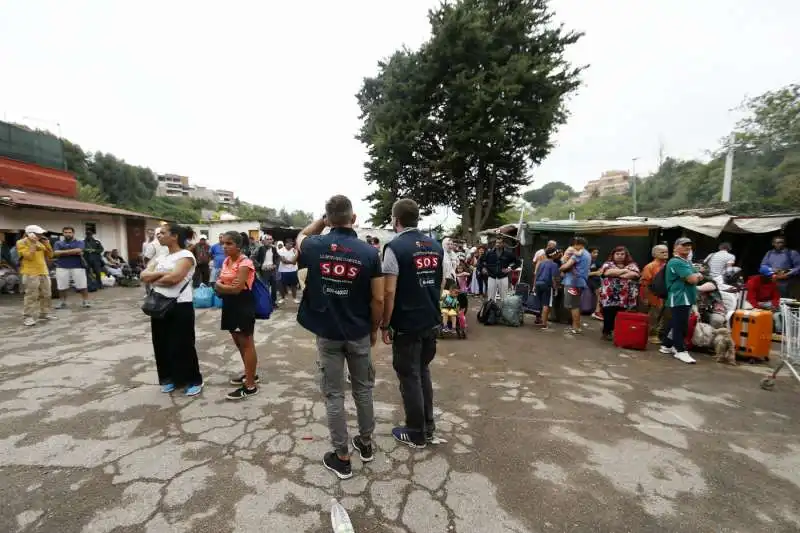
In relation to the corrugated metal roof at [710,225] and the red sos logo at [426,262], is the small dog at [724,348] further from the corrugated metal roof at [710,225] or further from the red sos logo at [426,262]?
the red sos logo at [426,262]

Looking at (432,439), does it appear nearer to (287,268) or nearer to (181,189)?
(287,268)

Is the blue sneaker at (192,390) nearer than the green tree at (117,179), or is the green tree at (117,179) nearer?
the blue sneaker at (192,390)

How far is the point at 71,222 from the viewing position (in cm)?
1337

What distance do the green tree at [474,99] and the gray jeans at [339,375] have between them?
15.0 metres

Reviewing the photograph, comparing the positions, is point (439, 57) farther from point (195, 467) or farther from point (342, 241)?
point (195, 467)

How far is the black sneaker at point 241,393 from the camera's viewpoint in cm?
358

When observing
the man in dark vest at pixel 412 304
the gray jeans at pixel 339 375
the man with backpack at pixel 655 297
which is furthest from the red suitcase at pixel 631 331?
the gray jeans at pixel 339 375

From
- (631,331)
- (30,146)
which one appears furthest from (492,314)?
(30,146)

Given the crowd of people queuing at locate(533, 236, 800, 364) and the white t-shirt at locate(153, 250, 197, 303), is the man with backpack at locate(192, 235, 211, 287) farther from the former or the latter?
the crowd of people queuing at locate(533, 236, 800, 364)

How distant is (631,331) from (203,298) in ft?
28.7

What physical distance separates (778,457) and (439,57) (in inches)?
674

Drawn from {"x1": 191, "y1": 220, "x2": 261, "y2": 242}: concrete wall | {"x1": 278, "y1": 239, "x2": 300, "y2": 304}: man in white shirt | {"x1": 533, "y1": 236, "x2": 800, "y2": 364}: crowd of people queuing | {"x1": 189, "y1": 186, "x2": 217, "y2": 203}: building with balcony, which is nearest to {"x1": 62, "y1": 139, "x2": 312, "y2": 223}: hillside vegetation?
{"x1": 191, "y1": 220, "x2": 261, "y2": 242}: concrete wall

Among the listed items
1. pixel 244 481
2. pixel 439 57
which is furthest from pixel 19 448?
pixel 439 57

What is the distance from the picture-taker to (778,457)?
2809 mm
